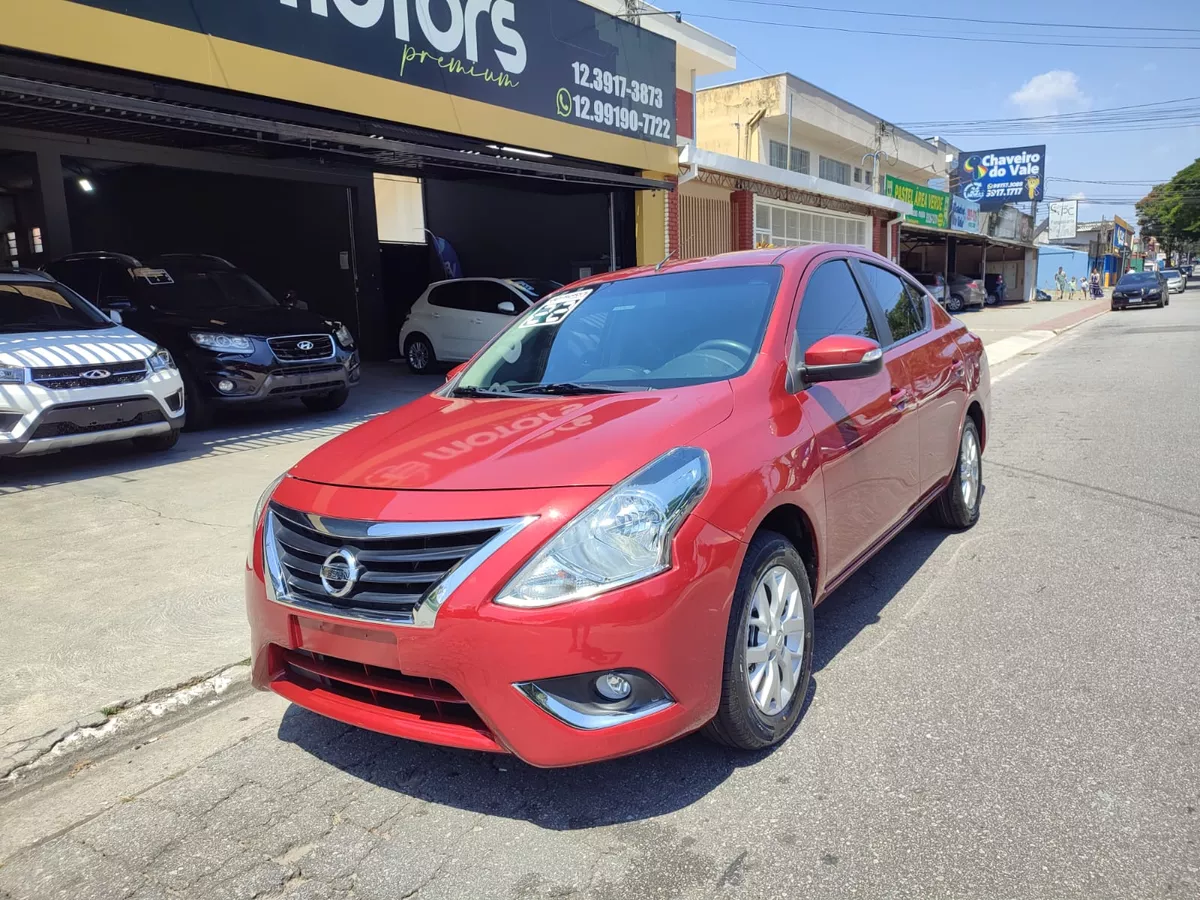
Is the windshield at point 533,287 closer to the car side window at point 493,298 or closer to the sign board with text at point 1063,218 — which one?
the car side window at point 493,298

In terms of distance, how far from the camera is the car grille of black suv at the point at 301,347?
9.54m

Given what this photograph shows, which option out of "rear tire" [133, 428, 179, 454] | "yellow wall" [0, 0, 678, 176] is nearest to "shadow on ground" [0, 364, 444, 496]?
"rear tire" [133, 428, 179, 454]

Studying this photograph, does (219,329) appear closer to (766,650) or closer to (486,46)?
(486,46)

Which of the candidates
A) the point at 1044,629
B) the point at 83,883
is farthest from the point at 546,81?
the point at 83,883

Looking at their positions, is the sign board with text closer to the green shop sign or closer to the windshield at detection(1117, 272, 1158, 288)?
the windshield at detection(1117, 272, 1158, 288)

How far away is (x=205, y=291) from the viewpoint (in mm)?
10547

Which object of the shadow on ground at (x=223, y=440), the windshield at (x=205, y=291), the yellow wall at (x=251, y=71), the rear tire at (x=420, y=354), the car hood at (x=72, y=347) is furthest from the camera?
the rear tire at (x=420, y=354)

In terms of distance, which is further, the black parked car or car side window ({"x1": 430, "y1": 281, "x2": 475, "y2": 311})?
car side window ({"x1": 430, "y1": 281, "x2": 475, "y2": 311})

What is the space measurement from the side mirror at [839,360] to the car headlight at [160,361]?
6.38 metres

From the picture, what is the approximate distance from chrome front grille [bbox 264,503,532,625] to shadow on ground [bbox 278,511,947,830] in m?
0.63

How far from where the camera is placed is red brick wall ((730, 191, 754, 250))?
19172 mm

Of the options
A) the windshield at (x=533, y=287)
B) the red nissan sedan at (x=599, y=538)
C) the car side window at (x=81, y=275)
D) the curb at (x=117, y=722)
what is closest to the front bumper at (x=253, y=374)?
the car side window at (x=81, y=275)

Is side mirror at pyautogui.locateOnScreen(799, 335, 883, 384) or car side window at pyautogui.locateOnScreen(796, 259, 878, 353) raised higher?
car side window at pyautogui.locateOnScreen(796, 259, 878, 353)

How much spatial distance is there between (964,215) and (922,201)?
19.8 feet
